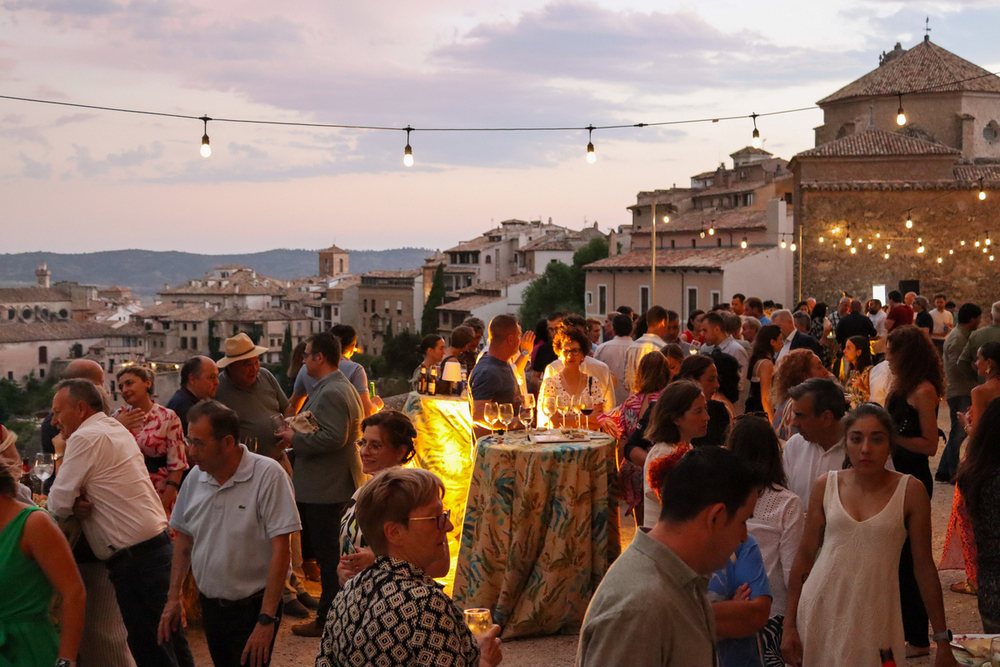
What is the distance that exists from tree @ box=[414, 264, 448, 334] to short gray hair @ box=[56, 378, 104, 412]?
55.0 meters

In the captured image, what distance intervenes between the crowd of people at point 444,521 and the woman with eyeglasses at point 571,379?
20mm

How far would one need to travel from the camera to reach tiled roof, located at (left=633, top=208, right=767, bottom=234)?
116 ft

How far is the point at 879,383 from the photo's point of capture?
19.8 ft

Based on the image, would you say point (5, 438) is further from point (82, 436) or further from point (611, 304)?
point (611, 304)

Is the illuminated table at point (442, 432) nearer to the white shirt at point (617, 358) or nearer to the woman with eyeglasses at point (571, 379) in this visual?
the woman with eyeglasses at point (571, 379)

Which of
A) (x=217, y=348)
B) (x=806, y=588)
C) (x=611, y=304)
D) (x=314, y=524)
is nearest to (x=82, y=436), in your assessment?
(x=314, y=524)

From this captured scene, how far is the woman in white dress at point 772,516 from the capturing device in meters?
3.16

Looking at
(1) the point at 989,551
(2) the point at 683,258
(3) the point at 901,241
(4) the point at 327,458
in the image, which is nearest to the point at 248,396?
(4) the point at 327,458

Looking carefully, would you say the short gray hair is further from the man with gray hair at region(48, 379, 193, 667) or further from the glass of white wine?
the glass of white wine

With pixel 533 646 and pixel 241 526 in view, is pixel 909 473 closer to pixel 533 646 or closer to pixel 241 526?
pixel 533 646

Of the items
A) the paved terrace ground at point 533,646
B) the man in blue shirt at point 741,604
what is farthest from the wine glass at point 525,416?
the man in blue shirt at point 741,604

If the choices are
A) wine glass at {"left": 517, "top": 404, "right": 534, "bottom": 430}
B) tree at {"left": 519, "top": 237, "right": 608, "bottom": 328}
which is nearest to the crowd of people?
wine glass at {"left": 517, "top": 404, "right": 534, "bottom": 430}

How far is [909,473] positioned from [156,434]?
3.75m

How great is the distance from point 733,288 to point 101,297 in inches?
3089
